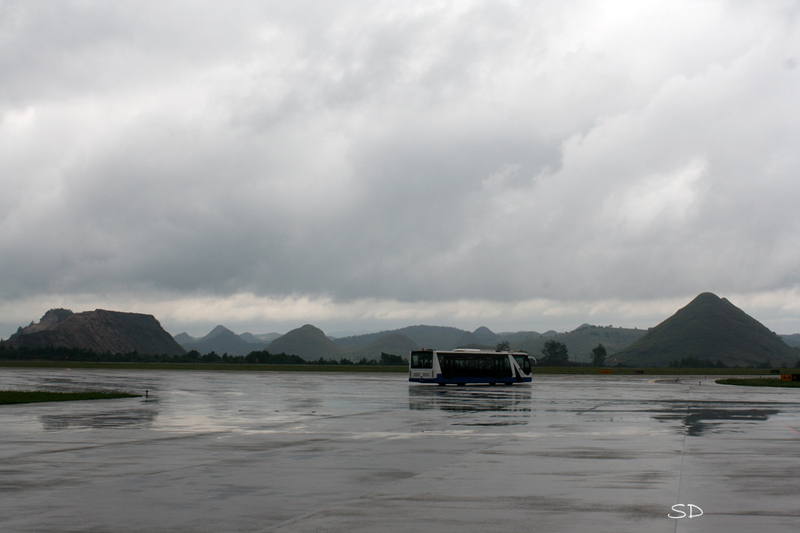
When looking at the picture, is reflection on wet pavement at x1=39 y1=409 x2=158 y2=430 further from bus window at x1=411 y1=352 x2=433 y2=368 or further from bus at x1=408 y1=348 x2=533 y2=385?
bus window at x1=411 y1=352 x2=433 y2=368

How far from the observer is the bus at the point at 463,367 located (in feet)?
210

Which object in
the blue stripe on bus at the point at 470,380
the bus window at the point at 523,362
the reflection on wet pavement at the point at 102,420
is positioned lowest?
the blue stripe on bus at the point at 470,380

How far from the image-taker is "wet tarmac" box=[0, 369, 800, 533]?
10.4 m

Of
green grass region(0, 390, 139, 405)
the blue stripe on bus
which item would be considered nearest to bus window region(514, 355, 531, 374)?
the blue stripe on bus

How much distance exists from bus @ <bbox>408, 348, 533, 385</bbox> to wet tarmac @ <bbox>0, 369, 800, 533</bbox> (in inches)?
1377

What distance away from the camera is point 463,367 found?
214 feet

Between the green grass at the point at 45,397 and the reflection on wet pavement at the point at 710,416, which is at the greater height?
the green grass at the point at 45,397

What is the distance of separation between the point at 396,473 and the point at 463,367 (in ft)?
167

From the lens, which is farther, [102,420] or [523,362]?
[523,362]

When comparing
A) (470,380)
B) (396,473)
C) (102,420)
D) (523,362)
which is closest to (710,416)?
(396,473)

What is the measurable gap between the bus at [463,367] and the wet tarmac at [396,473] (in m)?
35.0

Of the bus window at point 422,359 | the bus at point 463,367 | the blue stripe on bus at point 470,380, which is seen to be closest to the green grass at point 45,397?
the bus window at point 422,359

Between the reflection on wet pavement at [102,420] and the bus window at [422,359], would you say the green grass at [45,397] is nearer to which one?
the reflection on wet pavement at [102,420]

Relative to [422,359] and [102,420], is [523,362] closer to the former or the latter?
[422,359]
